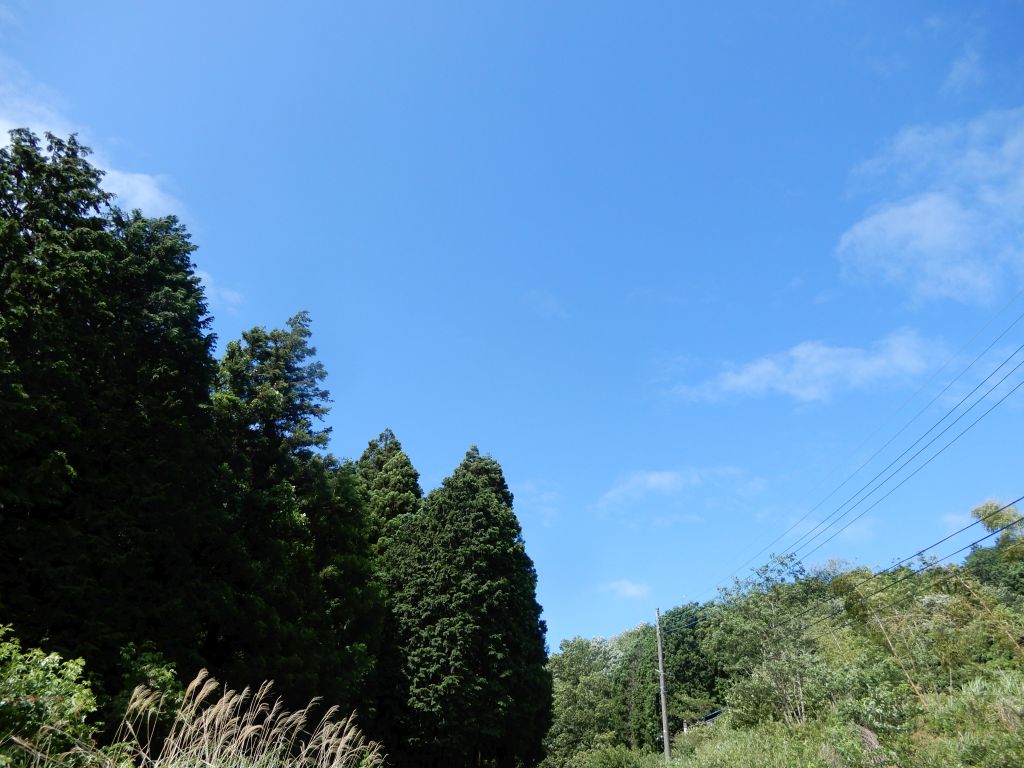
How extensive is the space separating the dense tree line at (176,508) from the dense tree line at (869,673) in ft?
26.9

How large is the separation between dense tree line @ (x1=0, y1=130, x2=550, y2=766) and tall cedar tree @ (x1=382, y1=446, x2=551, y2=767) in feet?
0.30

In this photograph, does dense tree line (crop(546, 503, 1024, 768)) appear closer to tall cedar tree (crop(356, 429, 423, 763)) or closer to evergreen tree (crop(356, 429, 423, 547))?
tall cedar tree (crop(356, 429, 423, 763))

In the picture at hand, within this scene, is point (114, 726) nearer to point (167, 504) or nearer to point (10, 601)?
point (10, 601)

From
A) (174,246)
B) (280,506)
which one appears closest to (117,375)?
(174,246)

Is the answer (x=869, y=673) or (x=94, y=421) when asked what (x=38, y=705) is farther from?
(x=869, y=673)

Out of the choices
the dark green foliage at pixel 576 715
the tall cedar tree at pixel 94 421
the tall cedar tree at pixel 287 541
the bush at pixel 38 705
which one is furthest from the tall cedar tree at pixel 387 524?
the dark green foliage at pixel 576 715

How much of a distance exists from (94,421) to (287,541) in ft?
20.4

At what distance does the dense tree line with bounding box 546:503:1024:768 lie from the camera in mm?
13305

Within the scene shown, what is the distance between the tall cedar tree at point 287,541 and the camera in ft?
46.2

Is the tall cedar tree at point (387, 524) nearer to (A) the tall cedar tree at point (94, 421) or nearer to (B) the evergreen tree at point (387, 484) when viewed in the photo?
(B) the evergreen tree at point (387, 484)

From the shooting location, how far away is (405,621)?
75.5 feet

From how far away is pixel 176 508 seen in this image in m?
12.4

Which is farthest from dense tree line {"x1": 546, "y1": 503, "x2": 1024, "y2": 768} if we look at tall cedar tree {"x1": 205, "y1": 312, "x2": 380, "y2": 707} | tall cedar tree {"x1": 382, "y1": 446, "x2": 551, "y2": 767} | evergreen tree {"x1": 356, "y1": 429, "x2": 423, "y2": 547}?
evergreen tree {"x1": 356, "y1": 429, "x2": 423, "y2": 547}

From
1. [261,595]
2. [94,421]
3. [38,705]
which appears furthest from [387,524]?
[38,705]
